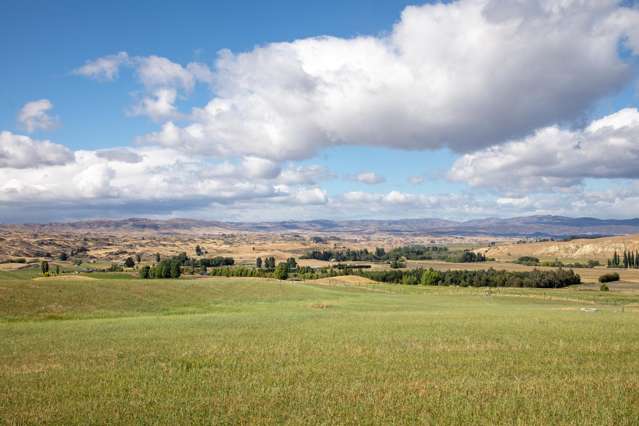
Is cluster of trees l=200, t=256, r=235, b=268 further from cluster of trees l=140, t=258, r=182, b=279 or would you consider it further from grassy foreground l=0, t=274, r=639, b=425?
grassy foreground l=0, t=274, r=639, b=425

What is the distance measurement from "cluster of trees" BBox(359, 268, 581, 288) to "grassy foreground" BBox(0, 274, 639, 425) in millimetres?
90781

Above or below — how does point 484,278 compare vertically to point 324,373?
below

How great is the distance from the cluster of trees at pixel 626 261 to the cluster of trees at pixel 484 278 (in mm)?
54293

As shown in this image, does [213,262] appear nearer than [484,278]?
No

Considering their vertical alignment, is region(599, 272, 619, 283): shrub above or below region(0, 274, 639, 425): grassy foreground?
below

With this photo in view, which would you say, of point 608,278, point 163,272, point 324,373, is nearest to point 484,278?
point 608,278

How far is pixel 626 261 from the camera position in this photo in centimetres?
17600

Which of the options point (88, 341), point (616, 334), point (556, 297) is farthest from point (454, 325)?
point (556, 297)

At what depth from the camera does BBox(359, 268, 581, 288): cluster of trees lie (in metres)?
121

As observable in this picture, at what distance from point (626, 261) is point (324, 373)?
18969 cm

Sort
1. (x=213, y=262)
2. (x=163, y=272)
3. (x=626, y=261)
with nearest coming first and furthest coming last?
(x=163, y=272) → (x=626, y=261) → (x=213, y=262)

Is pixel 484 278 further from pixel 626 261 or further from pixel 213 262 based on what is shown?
pixel 213 262

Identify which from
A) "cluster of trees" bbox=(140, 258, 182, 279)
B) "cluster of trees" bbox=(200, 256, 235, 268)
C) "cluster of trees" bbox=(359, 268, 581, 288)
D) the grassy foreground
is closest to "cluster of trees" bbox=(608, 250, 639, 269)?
"cluster of trees" bbox=(359, 268, 581, 288)

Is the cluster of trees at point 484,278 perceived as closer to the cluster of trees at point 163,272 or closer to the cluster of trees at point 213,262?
the cluster of trees at point 163,272
